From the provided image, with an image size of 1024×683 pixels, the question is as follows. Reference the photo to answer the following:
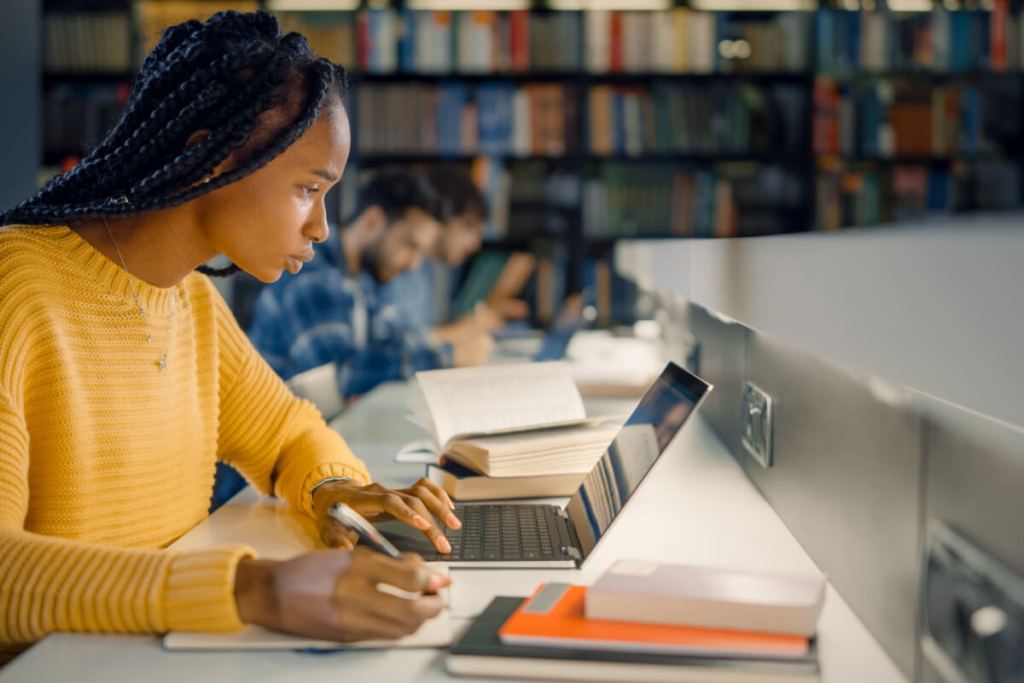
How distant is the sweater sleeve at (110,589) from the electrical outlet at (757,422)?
25.0 inches

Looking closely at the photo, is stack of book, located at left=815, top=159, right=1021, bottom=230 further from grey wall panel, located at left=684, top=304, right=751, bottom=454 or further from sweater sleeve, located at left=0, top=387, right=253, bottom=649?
sweater sleeve, located at left=0, top=387, right=253, bottom=649

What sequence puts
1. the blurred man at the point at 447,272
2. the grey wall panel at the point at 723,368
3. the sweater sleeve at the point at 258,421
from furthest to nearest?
the blurred man at the point at 447,272, the grey wall panel at the point at 723,368, the sweater sleeve at the point at 258,421

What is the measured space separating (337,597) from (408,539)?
247 mm

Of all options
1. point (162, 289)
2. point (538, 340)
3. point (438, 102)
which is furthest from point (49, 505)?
point (438, 102)

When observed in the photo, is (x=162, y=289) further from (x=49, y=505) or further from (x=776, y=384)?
(x=776, y=384)

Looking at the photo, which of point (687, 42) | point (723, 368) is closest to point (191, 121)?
point (723, 368)

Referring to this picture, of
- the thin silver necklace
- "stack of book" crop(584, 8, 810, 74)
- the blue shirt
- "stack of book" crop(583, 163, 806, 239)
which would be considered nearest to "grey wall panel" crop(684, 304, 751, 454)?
the thin silver necklace

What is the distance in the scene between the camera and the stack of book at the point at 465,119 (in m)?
3.47

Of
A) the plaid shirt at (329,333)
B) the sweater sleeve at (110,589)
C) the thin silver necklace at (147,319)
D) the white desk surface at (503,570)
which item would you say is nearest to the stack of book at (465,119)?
the plaid shirt at (329,333)

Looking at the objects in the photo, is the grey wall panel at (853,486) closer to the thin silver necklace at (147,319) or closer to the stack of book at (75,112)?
the thin silver necklace at (147,319)

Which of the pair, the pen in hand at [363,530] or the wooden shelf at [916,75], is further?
the wooden shelf at [916,75]

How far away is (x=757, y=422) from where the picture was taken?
108 cm

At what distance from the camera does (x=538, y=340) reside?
9.86 feet

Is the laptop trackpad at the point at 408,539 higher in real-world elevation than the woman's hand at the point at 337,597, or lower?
lower
